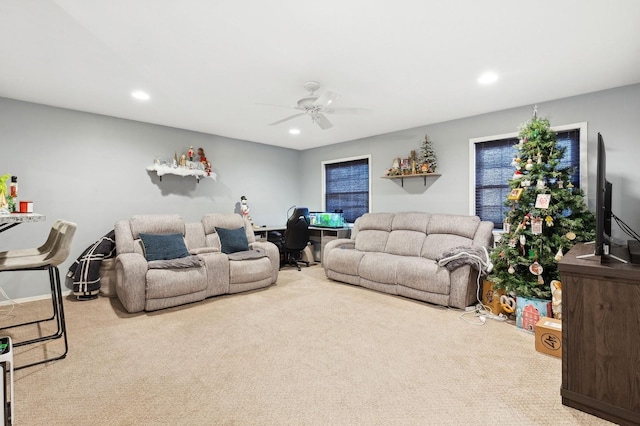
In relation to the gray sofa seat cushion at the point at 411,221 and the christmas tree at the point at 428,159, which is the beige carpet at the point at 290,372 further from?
the christmas tree at the point at 428,159

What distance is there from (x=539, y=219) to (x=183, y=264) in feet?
12.1

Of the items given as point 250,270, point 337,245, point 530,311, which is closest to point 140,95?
point 250,270

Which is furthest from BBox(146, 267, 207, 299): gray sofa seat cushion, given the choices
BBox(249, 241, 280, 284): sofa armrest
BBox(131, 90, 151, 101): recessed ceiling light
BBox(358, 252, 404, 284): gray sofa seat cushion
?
BBox(358, 252, 404, 284): gray sofa seat cushion

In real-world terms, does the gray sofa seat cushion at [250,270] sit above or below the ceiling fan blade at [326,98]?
below

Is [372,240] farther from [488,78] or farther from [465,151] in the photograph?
[488,78]

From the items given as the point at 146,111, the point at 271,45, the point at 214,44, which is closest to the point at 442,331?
the point at 271,45

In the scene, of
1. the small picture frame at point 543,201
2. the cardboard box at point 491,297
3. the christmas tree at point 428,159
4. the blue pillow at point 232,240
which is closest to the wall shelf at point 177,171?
the blue pillow at point 232,240

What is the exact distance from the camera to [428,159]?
182 inches

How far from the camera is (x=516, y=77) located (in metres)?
3.01

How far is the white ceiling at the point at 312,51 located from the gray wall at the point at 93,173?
1.09 feet

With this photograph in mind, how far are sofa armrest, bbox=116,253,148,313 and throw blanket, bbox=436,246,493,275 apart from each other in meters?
3.23

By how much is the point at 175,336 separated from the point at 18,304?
2403mm

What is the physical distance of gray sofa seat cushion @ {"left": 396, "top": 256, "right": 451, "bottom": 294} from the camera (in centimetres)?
347

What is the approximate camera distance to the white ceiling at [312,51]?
2.02 meters
